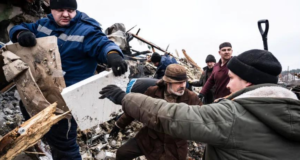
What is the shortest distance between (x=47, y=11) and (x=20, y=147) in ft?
18.2

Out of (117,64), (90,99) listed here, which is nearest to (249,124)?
(117,64)

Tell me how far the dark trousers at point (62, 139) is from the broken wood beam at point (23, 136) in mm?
556

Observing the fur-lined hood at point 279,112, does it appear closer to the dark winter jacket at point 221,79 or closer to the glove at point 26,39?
the glove at point 26,39

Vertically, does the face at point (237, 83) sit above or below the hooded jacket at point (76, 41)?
above

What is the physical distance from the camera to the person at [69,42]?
2092 mm

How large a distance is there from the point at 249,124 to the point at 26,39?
2024 mm

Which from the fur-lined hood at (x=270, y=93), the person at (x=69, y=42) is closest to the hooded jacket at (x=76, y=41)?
the person at (x=69, y=42)

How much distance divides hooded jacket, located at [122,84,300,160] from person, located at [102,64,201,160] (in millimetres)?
1488

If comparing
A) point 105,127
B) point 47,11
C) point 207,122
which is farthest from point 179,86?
point 47,11

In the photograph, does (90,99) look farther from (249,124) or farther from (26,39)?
(249,124)

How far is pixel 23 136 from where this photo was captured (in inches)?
61.2

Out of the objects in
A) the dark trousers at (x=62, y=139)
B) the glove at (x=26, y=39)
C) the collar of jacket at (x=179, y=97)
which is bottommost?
the dark trousers at (x=62, y=139)

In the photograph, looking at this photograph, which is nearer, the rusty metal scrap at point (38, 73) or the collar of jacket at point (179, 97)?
the rusty metal scrap at point (38, 73)

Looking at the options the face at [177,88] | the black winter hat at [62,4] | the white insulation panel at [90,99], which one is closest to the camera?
the white insulation panel at [90,99]
